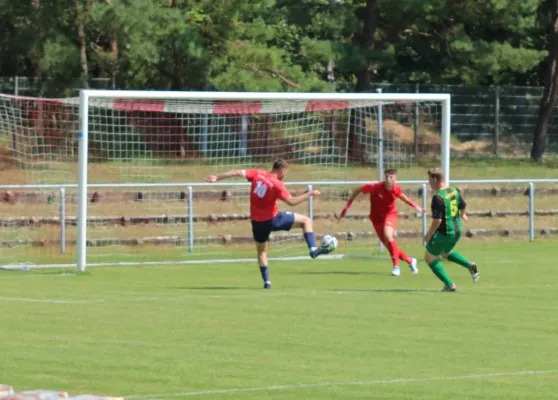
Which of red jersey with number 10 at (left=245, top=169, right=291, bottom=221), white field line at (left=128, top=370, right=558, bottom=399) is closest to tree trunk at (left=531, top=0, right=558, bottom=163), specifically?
red jersey with number 10 at (left=245, top=169, right=291, bottom=221)

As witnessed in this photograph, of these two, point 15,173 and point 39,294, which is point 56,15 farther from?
point 39,294

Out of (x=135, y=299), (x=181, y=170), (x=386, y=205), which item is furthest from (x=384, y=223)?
(x=181, y=170)

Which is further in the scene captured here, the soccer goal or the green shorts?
the soccer goal

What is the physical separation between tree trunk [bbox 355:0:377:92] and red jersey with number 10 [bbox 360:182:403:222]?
19.2 m

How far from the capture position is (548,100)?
42156 mm

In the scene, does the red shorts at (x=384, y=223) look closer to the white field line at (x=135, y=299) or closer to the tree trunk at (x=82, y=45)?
the white field line at (x=135, y=299)

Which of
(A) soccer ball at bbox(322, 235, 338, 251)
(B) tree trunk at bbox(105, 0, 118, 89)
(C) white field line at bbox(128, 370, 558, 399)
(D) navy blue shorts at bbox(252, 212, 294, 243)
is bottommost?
(C) white field line at bbox(128, 370, 558, 399)

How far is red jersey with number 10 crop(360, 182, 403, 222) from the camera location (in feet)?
67.5

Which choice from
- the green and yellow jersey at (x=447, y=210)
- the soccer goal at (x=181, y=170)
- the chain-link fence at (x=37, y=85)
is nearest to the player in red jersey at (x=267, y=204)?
the green and yellow jersey at (x=447, y=210)

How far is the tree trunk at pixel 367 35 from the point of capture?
39.8 metres

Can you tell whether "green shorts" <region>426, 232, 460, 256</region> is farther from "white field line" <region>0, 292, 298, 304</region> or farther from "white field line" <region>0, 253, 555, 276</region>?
"white field line" <region>0, 253, 555, 276</region>

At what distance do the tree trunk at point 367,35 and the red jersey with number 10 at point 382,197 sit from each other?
1922 cm

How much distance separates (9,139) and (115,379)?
600 inches

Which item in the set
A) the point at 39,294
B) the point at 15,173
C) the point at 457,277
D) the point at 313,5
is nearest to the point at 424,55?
the point at 313,5
